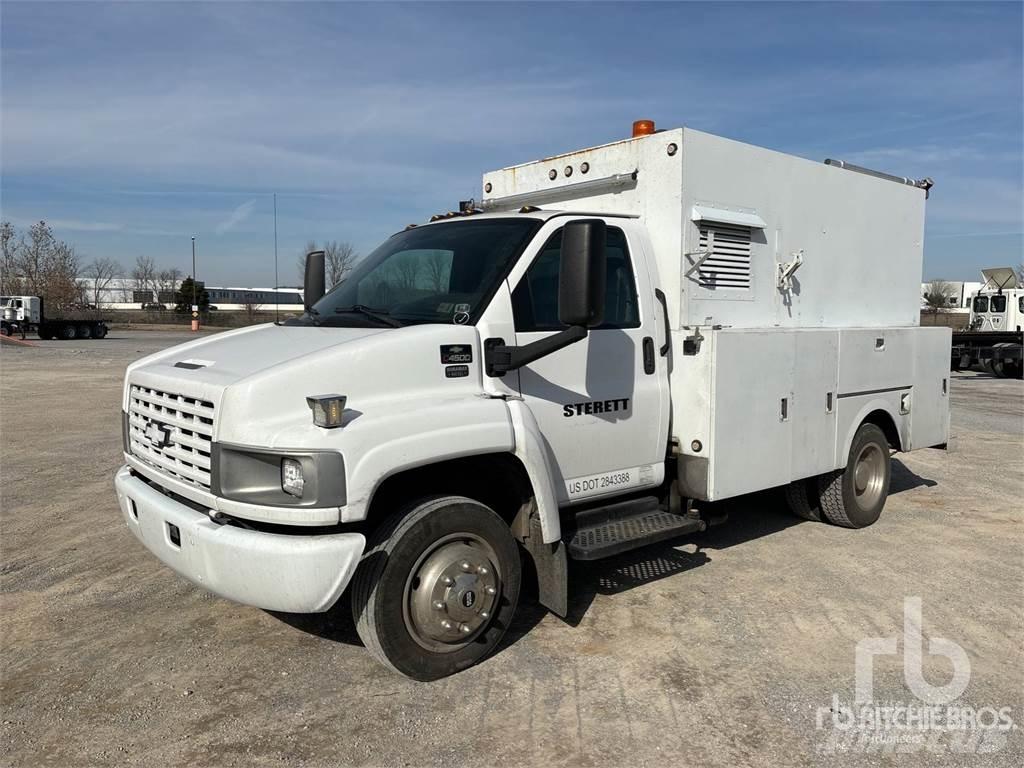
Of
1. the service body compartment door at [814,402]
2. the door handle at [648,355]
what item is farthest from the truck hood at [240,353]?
the service body compartment door at [814,402]

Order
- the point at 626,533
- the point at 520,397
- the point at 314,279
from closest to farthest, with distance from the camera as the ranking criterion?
1. the point at 520,397
2. the point at 626,533
3. the point at 314,279

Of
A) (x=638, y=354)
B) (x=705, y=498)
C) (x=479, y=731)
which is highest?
(x=638, y=354)

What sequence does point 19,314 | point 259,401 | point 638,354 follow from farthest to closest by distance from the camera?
point 19,314 < point 638,354 < point 259,401

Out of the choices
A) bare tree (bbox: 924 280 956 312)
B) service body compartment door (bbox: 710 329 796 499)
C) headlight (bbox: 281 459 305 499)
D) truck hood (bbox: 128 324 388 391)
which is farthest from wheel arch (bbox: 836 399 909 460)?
bare tree (bbox: 924 280 956 312)

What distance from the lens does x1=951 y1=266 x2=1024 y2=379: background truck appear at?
23672 mm

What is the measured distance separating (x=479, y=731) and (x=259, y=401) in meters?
1.69

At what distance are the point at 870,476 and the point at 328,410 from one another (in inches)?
202

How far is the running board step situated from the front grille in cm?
194

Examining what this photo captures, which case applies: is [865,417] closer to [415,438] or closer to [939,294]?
[415,438]

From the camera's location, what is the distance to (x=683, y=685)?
12.6ft

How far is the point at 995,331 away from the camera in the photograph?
1005 inches

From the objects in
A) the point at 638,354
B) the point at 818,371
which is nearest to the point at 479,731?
the point at 638,354

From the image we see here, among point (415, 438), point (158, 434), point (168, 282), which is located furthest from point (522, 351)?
point (168, 282)

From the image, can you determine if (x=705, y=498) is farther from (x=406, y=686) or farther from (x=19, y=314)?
(x=19, y=314)
